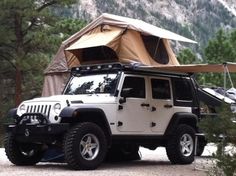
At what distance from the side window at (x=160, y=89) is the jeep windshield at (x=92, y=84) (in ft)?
3.53

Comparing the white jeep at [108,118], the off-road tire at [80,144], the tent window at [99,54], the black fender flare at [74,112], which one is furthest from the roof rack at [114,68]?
the off-road tire at [80,144]

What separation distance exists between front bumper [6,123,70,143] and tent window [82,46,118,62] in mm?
2829

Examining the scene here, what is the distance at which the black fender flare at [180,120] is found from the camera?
12.4m

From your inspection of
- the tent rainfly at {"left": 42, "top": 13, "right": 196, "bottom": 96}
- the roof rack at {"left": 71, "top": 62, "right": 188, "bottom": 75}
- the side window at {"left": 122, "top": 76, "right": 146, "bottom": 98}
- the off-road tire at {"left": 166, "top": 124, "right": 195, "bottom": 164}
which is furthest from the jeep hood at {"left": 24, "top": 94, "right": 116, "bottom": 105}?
the off-road tire at {"left": 166, "top": 124, "right": 195, "bottom": 164}

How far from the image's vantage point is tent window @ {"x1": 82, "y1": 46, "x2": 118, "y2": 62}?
42.4 feet

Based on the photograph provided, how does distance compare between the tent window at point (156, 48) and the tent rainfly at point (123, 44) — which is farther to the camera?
the tent window at point (156, 48)

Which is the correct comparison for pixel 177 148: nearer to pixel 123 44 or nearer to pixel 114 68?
pixel 114 68

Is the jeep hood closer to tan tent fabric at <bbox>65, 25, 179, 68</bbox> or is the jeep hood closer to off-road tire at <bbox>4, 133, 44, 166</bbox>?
off-road tire at <bbox>4, 133, 44, 166</bbox>

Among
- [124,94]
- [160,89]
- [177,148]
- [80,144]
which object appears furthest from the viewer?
[160,89]

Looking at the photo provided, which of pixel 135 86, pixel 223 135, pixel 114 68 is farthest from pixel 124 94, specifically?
pixel 223 135

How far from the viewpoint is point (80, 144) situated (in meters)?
10.6

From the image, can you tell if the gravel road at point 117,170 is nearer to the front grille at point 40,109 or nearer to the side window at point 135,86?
the front grille at point 40,109

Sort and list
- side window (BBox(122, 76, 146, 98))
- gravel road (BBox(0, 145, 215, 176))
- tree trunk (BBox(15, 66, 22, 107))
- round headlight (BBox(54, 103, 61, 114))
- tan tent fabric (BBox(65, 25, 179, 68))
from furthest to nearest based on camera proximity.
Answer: tree trunk (BBox(15, 66, 22, 107)) → tan tent fabric (BBox(65, 25, 179, 68)) → side window (BBox(122, 76, 146, 98)) → round headlight (BBox(54, 103, 61, 114)) → gravel road (BBox(0, 145, 215, 176))

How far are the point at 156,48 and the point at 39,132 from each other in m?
3.89
